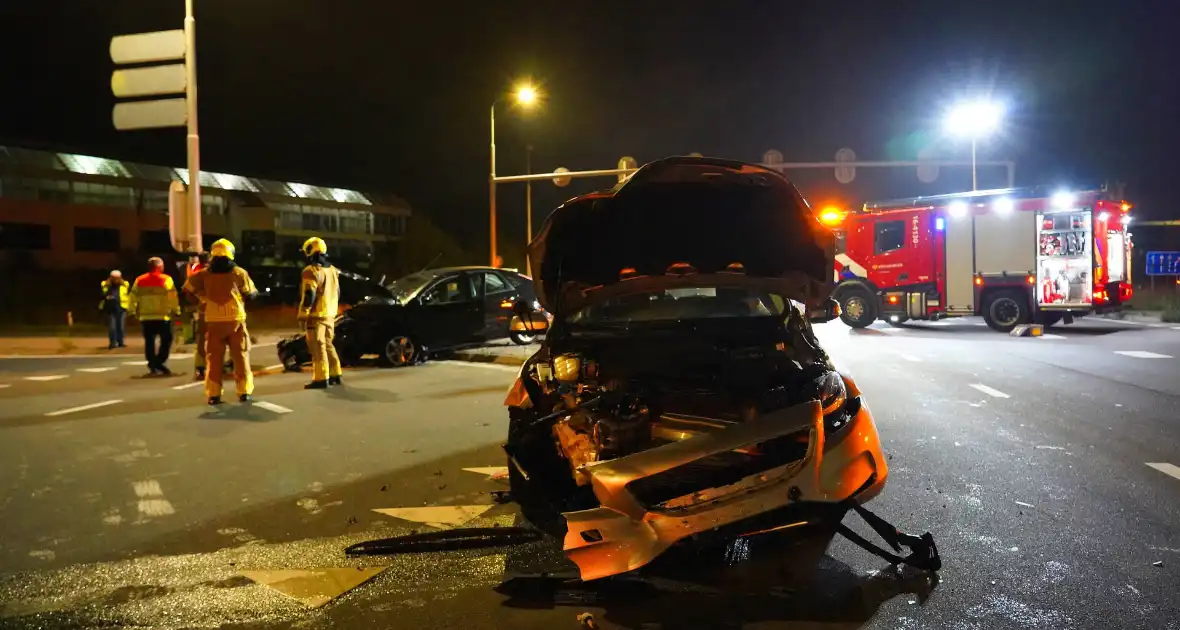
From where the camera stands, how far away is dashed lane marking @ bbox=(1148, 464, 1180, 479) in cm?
574

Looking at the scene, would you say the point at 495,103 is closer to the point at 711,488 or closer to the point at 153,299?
the point at 153,299

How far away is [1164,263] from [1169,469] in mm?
23892

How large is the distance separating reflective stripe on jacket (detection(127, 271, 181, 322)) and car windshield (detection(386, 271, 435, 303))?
3147 mm

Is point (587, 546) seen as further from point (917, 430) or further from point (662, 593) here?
point (917, 430)

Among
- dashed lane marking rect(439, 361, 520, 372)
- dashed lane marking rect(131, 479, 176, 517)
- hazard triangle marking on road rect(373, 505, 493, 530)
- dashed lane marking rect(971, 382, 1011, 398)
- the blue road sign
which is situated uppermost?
the blue road sign

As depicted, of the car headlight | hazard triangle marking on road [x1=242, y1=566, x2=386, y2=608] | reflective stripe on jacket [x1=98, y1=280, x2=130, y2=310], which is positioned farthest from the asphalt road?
reflective stripe on jacket [x1=98, y1=280, x2=130, y2=310]

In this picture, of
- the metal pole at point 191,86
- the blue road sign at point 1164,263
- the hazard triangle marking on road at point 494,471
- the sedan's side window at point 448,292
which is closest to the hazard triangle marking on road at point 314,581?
the hazard triangle marking on road at point 494,471

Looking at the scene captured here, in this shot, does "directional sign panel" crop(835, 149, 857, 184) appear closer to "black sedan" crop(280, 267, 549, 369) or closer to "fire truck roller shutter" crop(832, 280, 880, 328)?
"fire truck roller shutter" crop(832, 280, 880, 328)

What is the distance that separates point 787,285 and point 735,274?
37cm

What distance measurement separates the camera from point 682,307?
5750 mm

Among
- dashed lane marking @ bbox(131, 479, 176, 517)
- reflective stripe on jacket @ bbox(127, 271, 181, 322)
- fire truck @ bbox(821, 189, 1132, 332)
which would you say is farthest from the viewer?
fire truck @ bbox(821, 189, 1132, 332)

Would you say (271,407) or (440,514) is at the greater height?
(271,407)

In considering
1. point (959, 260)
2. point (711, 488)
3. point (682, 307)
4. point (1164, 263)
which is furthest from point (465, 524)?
point (1164, 263)

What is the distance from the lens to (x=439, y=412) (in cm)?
875
